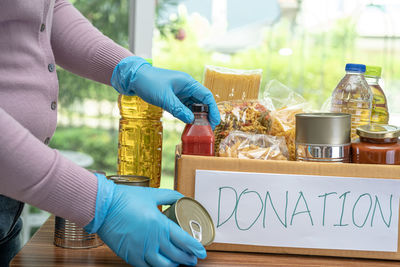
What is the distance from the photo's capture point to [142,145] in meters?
1.17

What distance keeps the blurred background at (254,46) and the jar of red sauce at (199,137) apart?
1776 mm

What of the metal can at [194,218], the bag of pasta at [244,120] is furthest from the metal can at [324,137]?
the metal can at [194,218]

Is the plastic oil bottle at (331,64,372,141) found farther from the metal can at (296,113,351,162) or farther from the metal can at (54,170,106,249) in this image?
the metal can at (54,170,106,249)

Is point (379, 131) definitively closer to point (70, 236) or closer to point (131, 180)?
point (131, 180)

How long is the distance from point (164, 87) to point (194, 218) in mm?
330

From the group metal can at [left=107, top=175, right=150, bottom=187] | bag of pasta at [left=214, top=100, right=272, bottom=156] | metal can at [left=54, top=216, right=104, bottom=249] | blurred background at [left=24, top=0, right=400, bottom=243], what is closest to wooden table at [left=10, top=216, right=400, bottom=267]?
metal can at [left=54, top=216, right=104, bottom=249]

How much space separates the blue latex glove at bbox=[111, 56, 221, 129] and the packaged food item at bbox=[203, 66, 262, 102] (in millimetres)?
92

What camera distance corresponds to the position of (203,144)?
3.05 ft

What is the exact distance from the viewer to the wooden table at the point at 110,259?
2.79 ft

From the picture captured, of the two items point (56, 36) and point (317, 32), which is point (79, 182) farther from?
point (317, 32)

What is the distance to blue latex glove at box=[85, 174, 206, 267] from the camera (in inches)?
31.0

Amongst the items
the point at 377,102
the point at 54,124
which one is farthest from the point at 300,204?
the point at 54,124

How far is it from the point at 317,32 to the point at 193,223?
215cm

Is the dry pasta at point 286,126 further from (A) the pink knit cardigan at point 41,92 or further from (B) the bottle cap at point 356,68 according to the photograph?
(A) the pink knit cardigan at point 41,92
